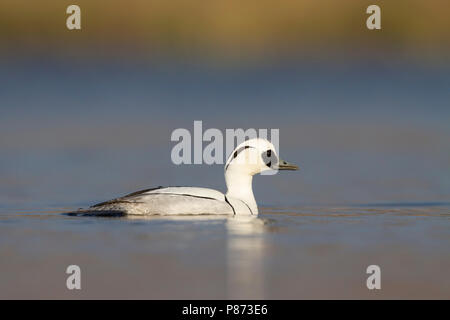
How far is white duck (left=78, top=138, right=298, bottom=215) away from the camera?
14.3 meters

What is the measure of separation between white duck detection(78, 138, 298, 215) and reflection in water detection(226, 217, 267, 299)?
18.8 inches

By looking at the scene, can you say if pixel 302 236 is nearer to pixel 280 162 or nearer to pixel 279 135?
pixel 280 162

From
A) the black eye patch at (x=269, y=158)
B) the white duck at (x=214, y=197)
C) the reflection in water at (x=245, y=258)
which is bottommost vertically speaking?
the reflection in water at (x=245, y=258)

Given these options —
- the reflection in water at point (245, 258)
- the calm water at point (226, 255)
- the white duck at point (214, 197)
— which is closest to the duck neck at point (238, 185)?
the white duck at point (214, 197)

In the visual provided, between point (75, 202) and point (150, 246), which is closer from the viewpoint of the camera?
point (150, 246)

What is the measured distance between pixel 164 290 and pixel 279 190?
8.62m

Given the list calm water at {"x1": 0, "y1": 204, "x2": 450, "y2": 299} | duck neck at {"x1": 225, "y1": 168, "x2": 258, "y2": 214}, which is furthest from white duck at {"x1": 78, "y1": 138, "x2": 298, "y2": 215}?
calm water at {"x1": 0, "y1": 204, "x2": 450, "y2": 299}

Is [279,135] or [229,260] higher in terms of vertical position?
[279,135]

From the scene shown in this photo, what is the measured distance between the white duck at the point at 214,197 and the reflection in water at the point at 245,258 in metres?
0.48

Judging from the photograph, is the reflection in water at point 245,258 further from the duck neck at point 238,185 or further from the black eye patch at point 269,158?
the black eye patch at point 269,158

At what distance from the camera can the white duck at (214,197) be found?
46.8 ft

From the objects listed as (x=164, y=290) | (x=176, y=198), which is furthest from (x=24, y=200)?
(x=164, y=290)

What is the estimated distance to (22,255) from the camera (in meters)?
10.9
